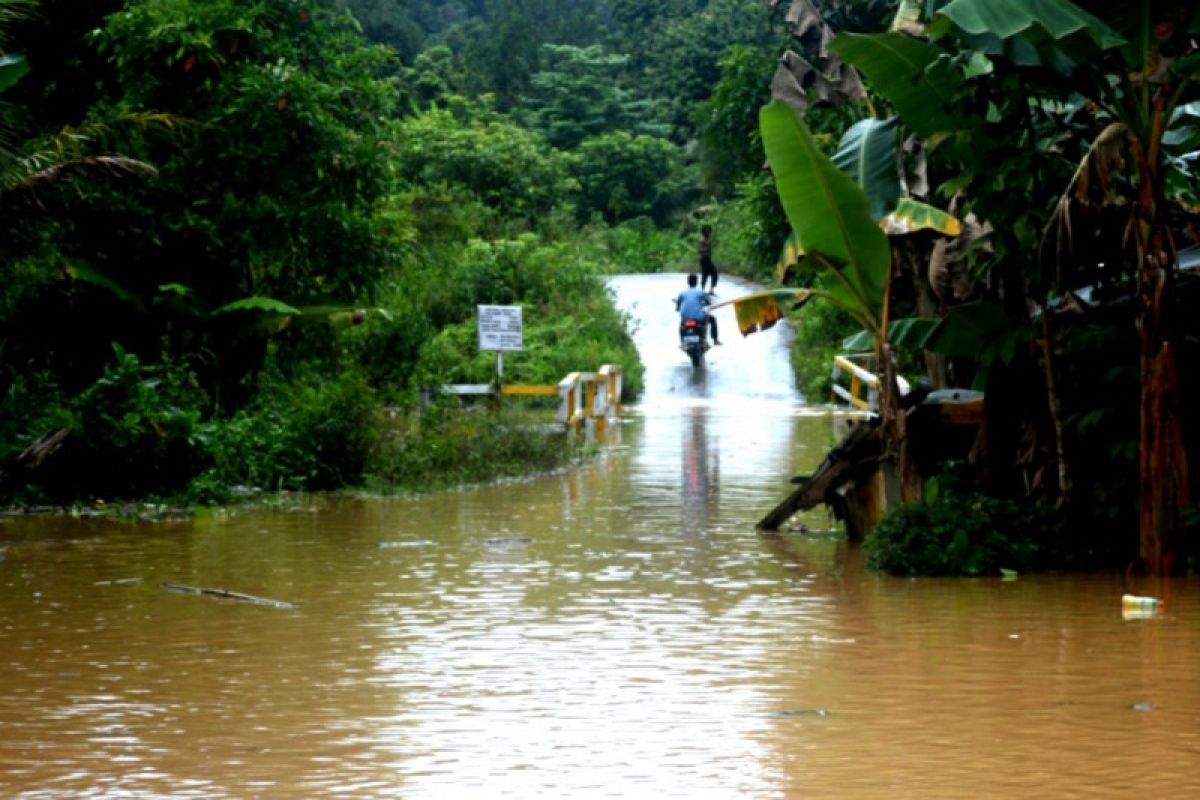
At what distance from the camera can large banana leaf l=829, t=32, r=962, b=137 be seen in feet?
40.3

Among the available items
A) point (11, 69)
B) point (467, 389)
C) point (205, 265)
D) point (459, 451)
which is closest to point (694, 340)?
point (467, 389)

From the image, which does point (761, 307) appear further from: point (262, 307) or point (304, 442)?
point (262, 307)

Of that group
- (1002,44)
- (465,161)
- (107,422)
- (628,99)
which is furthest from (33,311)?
(628,99)

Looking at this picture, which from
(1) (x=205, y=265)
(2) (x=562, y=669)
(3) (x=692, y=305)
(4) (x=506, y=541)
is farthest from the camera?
(3) (x=692, y=305)

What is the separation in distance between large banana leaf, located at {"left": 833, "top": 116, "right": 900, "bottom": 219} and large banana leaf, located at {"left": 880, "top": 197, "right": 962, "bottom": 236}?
23 centimetres

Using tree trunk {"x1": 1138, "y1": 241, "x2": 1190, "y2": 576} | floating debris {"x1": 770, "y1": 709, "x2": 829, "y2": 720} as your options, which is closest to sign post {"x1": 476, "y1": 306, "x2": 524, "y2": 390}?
tree trunk {"x1": 1138, "y1": 241, "x2": 1190, "y2": 576}

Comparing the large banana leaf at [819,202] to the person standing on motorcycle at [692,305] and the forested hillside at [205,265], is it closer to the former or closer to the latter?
the forested hillside at [205,265]

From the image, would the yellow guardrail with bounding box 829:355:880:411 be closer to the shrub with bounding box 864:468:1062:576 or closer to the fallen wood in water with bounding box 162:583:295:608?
the shrub with bounding box 864:468:1062:576

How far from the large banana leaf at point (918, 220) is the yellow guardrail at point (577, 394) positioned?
33.4 feet

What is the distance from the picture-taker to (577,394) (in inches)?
957

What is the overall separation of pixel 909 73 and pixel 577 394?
12.2 metres

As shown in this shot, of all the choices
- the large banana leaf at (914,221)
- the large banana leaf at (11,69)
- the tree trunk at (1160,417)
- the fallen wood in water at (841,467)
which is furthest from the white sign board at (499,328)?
the tree trunk at (1160,417)

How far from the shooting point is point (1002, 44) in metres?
11.1

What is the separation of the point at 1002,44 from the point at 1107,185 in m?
1.13
